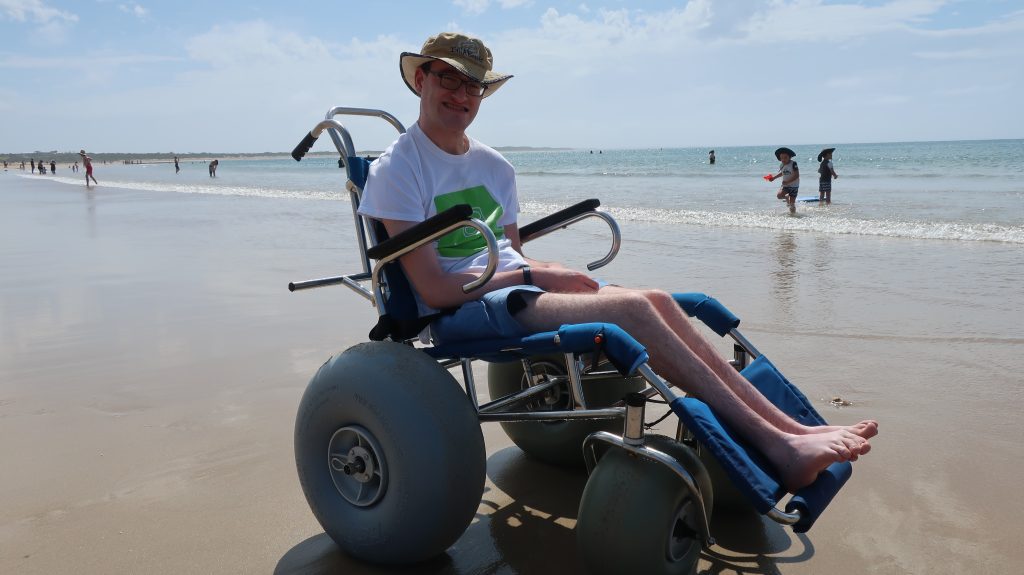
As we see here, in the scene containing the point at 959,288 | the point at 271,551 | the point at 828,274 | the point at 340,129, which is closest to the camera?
the point at 271,551

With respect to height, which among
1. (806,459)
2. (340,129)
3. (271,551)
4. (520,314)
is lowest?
(271,551)

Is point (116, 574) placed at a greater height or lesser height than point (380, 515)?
lesser

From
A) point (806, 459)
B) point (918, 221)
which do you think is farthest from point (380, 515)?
point (918, 221)

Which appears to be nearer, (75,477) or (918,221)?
(75,477)

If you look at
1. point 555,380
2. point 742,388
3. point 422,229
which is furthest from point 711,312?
point 422,229

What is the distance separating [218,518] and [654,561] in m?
1.65

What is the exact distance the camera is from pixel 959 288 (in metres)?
6.80

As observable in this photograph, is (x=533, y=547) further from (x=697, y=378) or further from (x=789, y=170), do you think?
(x=789, y=170)

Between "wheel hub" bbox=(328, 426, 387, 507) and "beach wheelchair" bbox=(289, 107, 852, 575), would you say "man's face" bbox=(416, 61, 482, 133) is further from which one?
"wheel hub" bbox=(328, 426, 387, 507)

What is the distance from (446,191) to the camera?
9.64 feet

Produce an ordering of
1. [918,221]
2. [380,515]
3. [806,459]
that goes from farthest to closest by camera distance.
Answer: [918,221], [380,515], [806,459]

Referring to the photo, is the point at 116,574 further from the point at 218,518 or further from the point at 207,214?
the point at 207,214

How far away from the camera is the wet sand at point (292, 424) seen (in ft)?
8.59

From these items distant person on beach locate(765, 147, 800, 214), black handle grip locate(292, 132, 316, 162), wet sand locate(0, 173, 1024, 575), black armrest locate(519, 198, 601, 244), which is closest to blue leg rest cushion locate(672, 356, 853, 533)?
wet sand locate(0, 173, 1024, 575)
